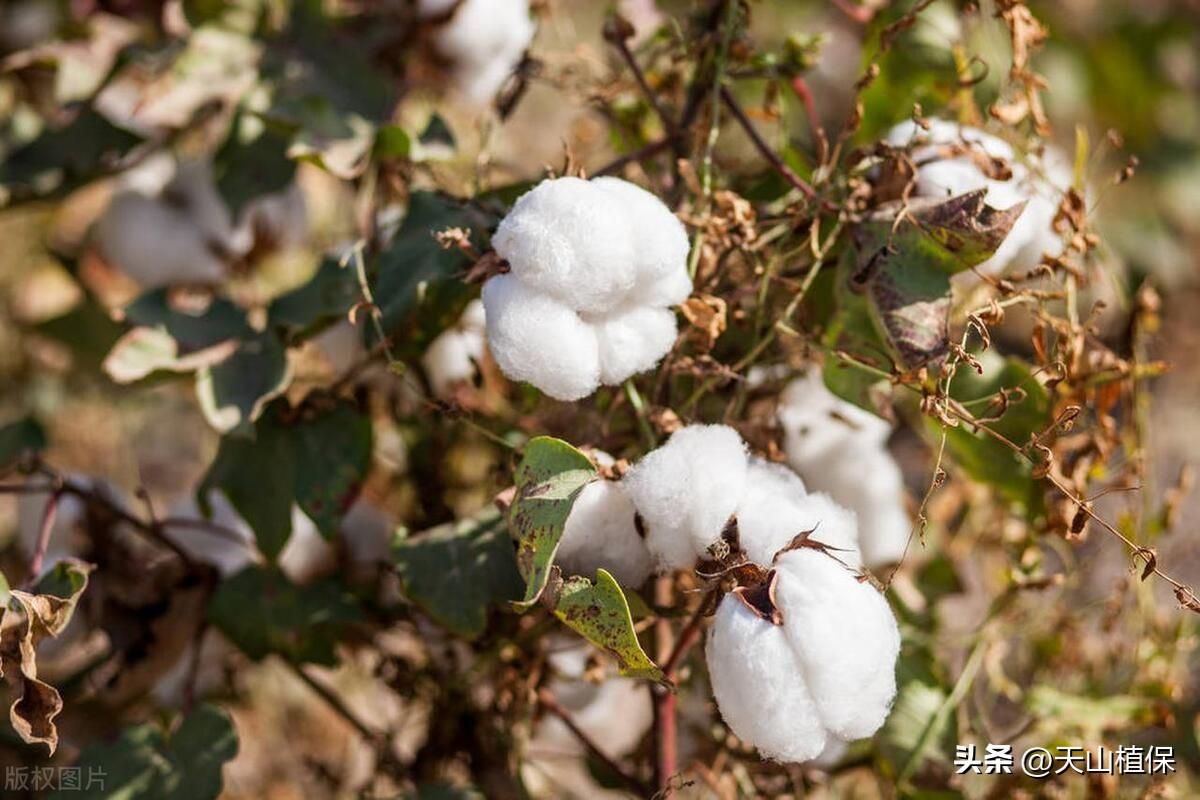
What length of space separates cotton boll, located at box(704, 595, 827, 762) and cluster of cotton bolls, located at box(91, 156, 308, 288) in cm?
60

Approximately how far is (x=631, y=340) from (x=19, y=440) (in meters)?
0.47

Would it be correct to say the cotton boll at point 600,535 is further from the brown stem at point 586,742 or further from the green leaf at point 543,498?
the brown stem at point 586,742

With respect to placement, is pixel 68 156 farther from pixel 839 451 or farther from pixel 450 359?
pixel 839 451

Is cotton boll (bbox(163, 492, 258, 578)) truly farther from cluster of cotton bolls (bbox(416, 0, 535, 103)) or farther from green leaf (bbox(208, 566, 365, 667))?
cluster of cotton bolls (bbox(416, 0, 535, 103))

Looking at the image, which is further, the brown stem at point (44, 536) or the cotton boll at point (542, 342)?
the brown stem at point (44, 536)

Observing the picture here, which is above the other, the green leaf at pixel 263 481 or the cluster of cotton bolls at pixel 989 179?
the cluster of cotton bolls at pixel 989 179

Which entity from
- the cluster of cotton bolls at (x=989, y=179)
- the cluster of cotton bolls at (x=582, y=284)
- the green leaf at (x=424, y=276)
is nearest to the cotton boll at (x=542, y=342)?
the cluster of cotton bolls at (x=582, y=284)

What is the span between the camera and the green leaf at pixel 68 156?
0.92m

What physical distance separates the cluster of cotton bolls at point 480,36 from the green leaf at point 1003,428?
38 centimetres

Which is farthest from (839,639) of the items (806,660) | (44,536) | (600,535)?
(44,536)

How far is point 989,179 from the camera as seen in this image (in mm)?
656

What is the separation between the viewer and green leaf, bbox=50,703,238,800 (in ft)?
2.33

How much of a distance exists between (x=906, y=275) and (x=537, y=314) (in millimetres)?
190

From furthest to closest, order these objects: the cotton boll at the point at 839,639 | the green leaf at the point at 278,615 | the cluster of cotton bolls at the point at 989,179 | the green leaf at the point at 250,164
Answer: the green leaf at the point at 250,164, the green leaf at the point at 278,615, the cluster of cotton bolls at the point at 989,179, the cotton boll at the point at 839,639
